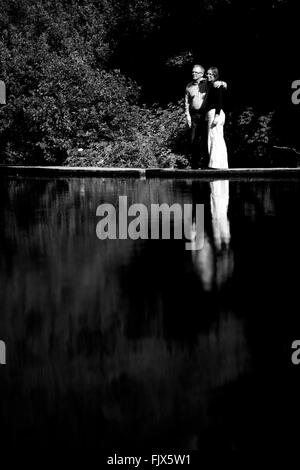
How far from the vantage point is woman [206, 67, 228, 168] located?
18047 mm

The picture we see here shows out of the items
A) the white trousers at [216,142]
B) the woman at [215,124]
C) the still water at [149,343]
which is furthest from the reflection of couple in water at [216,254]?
the white trousers at [216,142]

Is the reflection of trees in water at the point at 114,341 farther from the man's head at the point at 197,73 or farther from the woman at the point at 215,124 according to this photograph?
the man's head at the point at 197,73

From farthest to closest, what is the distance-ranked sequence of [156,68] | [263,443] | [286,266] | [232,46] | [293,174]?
1. [156,68]
2. [232,46]
3. [293,174]
4. [286,266]
5. [263,443]

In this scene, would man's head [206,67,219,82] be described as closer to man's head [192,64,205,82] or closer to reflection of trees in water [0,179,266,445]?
man's head [192,64,205,82]

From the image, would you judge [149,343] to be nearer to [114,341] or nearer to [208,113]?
[114,341]

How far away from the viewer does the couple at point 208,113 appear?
1812cm

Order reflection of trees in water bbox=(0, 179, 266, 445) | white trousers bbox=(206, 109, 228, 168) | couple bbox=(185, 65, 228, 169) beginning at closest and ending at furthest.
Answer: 1. reflection of trees in water bbox=(0, 179, 266, 445)
2. couple bbox=(185, 65, 228, 169)
3. white trousers bbox=(206, 109, 228, 168)

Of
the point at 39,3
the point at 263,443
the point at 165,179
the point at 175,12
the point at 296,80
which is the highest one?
the point at 39,3

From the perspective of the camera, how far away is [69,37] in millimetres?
29281

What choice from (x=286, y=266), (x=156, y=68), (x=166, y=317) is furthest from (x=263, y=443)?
(x=156, y=68)

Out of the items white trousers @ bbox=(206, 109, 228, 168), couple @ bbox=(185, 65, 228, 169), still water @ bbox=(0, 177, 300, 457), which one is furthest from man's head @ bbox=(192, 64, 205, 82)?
still water @ bbox=(0, 177, 300, 457)

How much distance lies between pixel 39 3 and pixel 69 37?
4709mm

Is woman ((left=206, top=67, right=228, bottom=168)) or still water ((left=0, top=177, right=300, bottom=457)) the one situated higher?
woman ((left=206, top=67, right=228, bottom=168))

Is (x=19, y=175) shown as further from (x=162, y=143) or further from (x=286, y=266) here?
(x=286, y=266)
